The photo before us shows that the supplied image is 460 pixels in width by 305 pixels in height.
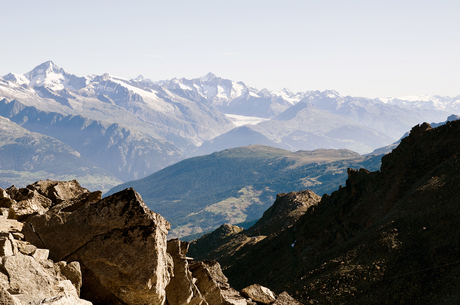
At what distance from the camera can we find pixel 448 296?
4431 cm

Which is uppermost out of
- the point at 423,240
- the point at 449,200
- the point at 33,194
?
the point at 33,194

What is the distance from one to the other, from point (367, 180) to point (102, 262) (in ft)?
255

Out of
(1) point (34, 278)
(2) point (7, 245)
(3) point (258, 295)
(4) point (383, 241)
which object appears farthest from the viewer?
(4) point (383, 241)

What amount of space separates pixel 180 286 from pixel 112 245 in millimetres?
7331

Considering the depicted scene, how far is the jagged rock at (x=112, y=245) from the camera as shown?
82.1ft

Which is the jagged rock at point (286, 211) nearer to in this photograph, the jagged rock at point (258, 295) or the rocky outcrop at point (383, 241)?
the rocky outcrop at point (383, 241)

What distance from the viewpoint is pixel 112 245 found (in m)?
25.7

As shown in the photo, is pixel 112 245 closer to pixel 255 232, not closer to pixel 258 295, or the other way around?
pixel 258 295

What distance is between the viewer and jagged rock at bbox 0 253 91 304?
1942 centimetres

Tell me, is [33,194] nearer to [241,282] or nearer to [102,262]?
[102,262]

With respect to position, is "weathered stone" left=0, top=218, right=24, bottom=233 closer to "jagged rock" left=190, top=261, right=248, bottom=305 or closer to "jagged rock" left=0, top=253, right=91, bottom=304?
"jagged rock" left=0, top=253, right=91, bottom=304

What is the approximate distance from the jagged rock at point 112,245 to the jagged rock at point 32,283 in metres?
3.16

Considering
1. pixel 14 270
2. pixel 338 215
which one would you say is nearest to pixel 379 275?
pixel 338 215

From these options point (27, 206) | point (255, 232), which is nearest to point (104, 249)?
point (27, 206)
